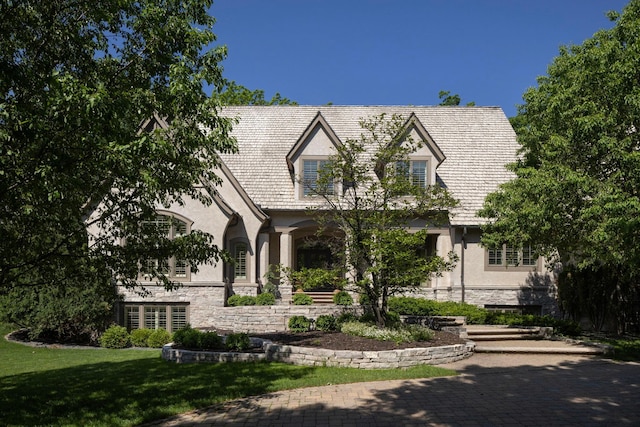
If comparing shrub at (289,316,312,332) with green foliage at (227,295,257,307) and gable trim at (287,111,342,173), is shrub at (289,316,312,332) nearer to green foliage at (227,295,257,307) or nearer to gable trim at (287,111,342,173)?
green foliage at (227,295,257,307)

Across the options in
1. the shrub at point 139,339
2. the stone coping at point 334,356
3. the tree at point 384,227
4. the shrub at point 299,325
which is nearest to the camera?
the stone coping at point 334,356

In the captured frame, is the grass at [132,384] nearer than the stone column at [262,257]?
Yes

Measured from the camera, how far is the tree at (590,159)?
11.4 metres

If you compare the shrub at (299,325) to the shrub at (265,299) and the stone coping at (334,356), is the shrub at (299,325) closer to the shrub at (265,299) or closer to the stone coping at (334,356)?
the stone coping at (334,356)

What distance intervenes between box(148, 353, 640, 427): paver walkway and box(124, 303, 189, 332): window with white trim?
1137 centimetres

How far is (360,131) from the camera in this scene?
24266mm

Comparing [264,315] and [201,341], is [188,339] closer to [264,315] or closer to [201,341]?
[201,341]

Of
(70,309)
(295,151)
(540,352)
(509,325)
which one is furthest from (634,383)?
(70,309)

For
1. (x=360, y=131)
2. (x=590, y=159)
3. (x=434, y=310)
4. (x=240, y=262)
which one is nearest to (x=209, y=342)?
(x=240, y=262)

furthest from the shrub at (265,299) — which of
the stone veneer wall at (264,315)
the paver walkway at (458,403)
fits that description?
the paver walkway at (458,403)

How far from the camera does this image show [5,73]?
593 centimetres

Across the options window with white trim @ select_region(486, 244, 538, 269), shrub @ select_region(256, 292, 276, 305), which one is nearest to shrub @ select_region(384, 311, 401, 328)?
shrub @ select_region(256, 292, 276, 305)

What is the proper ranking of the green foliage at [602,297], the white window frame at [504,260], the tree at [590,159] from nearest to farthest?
the tree at [590,159] < the green foliage at [602,297] < the white window frame at [504,260]

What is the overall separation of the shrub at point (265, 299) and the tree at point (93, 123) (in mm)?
9470
